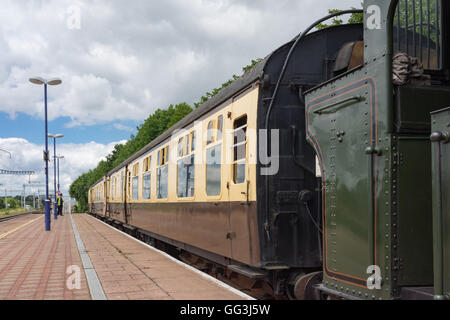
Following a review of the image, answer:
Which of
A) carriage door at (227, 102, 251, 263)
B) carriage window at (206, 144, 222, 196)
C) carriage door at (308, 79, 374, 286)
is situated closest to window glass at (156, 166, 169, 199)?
carriage window at (206, 144, 222, 196)

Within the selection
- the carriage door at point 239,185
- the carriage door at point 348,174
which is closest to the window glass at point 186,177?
the carriage door at point 239,185

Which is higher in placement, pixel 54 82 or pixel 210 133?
pixel 54 82

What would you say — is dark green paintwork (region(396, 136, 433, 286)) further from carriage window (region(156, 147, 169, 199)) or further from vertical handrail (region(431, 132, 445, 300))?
carriage window (region(156, 147, 169, 199))

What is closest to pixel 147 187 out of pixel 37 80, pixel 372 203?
pixel 372 203

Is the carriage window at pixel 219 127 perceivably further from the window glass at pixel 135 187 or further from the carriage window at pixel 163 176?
the window glass at pixel 135 187

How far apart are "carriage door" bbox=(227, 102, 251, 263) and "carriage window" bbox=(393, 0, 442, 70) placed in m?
2.06

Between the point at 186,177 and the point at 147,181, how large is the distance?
512cm

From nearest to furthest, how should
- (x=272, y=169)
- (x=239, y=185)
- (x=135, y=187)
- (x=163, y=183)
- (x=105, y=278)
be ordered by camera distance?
(x=272, y=169), (x=239, y=185), (x=105, y=278), (x=163, y=183), (x=135, y=187)

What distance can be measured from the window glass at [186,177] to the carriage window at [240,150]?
6.87 ft

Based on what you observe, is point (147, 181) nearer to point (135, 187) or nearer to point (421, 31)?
point (135, 187)

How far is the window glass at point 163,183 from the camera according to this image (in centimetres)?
1070

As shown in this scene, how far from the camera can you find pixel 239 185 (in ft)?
19.9

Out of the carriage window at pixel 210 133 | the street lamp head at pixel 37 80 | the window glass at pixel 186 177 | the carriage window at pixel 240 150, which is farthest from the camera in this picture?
the street lamp head at pixel 37 80
